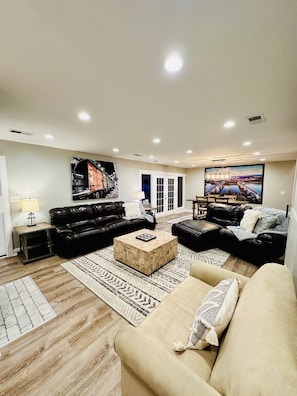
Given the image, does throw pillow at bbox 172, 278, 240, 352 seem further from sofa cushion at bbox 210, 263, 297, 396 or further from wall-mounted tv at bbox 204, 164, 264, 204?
wall-mounted tv at bbox 204, 164, 264, 204

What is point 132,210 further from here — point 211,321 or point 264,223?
point 211,321

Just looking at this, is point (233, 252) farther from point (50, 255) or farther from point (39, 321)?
point (50, 255)

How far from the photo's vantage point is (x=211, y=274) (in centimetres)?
172

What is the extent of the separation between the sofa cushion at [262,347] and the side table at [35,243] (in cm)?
355

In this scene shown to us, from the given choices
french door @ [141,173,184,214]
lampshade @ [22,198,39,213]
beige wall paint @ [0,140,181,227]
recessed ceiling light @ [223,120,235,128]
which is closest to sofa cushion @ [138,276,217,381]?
recessed ceiling light @ [223,120,235,128]

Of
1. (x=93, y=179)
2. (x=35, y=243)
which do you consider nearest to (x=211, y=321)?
(x=35, y=243)

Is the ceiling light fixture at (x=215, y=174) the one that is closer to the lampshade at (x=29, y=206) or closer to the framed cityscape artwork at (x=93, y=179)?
the framed cityscape artwork at (x=93, y=179)

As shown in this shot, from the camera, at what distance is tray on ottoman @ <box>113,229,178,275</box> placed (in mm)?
2670

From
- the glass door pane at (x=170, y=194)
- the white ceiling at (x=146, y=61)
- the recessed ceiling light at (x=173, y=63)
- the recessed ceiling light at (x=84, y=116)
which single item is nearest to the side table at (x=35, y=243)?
the white ceiling at (x=146, y=61)

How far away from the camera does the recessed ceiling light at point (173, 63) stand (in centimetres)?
121

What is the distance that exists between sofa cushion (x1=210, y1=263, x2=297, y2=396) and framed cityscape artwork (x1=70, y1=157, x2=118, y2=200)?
439 cm

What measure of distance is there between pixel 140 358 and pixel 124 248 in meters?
2.15

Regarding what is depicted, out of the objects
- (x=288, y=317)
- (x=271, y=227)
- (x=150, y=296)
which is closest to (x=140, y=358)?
(x=288, y=317)

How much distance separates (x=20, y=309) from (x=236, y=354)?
2468mm
